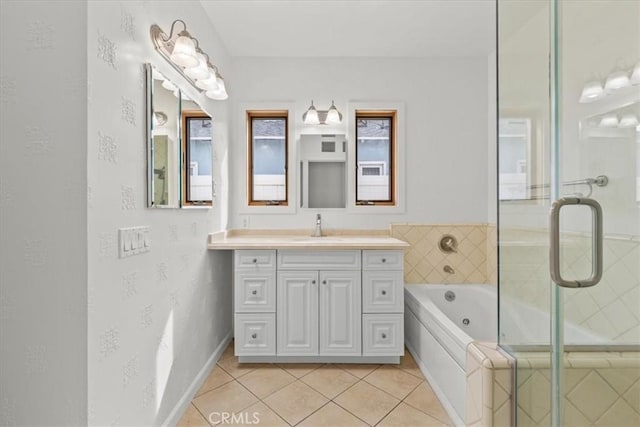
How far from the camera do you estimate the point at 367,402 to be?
1.91 metres

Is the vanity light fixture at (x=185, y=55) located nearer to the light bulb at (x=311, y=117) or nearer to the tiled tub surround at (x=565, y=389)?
the light bulb at (x=311, y=117)

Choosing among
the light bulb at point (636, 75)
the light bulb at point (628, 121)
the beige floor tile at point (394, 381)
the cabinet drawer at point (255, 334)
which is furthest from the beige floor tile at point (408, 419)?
the light bulb at point (636, 75)

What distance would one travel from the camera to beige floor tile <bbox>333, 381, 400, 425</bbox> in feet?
5.90

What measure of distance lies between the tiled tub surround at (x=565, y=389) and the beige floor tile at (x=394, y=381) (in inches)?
42.0

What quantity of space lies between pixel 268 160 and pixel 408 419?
2209 mm

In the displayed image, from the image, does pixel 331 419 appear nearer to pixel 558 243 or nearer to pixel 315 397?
pixel 315 397

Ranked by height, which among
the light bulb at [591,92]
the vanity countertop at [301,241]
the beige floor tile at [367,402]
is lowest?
the beige floor tile at [367,402]

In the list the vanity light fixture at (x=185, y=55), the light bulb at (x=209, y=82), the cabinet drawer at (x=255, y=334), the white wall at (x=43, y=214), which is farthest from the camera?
the cabinet drawer at (x=255, y=334)

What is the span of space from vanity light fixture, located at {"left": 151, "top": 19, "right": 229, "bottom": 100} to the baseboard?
1.83m

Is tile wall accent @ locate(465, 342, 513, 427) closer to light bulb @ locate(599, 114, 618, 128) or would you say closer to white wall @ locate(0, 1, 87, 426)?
light bulb @ locate(599, 114, 618, 128)

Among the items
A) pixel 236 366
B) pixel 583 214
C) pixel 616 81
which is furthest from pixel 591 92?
pixel 236 366

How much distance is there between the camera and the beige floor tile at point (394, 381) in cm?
202

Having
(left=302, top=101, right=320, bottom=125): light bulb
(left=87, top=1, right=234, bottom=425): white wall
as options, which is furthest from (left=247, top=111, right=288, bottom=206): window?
(left=87, top=1, right=234, bottom=425): white wall

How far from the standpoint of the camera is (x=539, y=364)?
921mm
